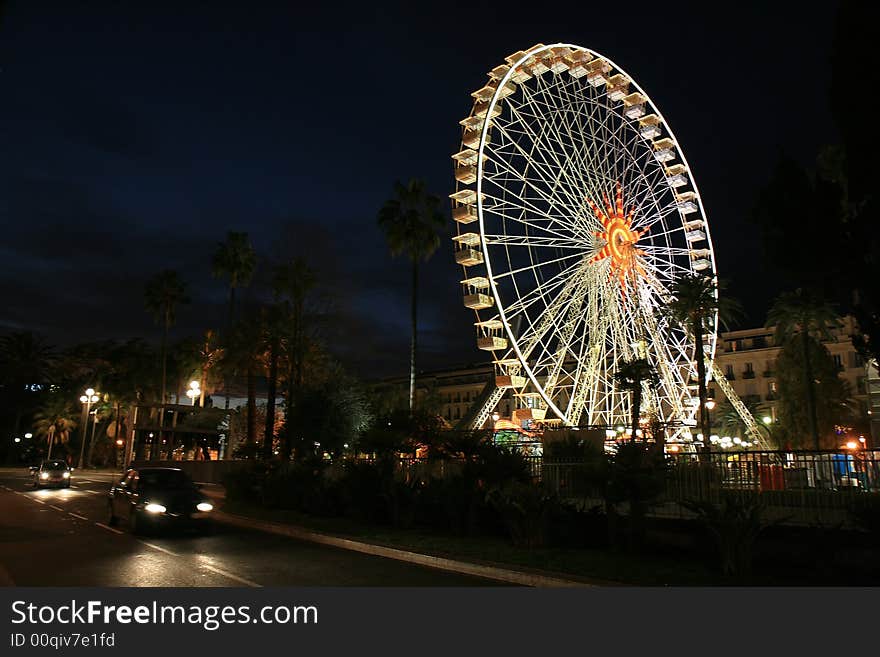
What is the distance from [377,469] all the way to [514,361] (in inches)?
690

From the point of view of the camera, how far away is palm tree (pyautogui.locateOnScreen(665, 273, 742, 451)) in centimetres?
4416

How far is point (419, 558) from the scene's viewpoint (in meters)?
13.4

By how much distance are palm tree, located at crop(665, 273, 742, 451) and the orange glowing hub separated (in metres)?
5.75

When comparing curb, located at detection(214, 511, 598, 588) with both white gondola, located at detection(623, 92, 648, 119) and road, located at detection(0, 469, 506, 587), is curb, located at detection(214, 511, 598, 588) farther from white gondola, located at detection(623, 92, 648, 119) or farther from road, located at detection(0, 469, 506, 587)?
white gondola, located at detection(623, 92, 648, 119)

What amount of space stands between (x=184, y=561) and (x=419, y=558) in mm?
4214

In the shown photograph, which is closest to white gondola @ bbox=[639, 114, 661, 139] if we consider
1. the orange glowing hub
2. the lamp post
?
the orange glowing hub

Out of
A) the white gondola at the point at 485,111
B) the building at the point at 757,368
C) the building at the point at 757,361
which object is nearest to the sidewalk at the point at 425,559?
the white gondola at the point at 485,111

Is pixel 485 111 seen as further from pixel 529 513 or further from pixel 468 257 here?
pixel 529 513

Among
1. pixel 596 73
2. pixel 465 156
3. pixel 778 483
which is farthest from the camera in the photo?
pixel 596 73

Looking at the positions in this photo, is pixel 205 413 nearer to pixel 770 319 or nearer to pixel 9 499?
pixel 9 499

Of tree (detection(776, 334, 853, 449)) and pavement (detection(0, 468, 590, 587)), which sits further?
tree (detection(776, 334, 853, 449))

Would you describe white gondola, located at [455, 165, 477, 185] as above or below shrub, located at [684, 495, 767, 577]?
above

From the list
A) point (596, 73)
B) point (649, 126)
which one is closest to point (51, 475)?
point (596, 73)

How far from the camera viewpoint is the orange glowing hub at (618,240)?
37.8m
